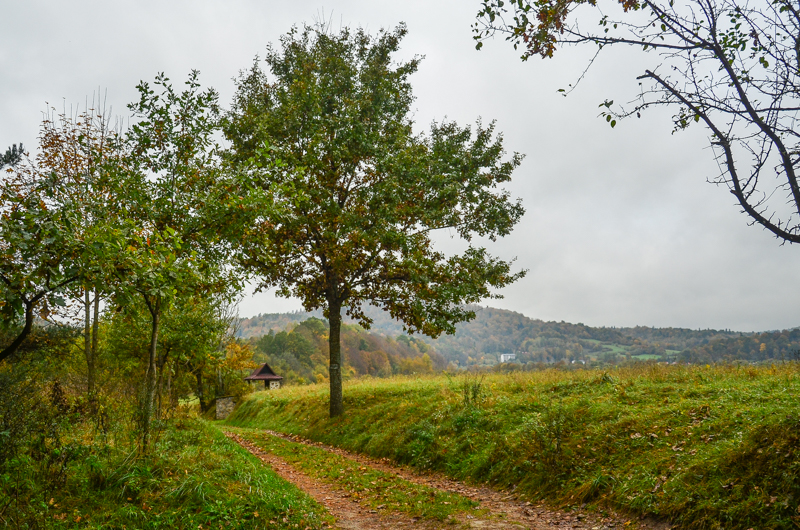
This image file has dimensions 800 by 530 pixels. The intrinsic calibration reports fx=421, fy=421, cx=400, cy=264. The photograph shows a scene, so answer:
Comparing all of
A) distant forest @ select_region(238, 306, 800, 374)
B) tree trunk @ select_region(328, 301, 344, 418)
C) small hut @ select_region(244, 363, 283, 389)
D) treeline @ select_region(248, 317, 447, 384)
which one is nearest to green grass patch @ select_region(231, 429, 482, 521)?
tree trunk @ select_region(328, 301, 344, 418)

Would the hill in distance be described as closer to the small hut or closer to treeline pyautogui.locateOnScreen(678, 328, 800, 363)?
the small hut

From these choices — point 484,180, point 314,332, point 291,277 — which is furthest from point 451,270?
point 314,332

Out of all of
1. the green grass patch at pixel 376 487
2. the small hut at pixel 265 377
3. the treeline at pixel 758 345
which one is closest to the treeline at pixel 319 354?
the small hut at pixel 265 377

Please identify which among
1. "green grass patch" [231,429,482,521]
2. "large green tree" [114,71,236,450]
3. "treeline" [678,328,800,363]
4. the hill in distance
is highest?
"large green tree" [114,71,236,450]

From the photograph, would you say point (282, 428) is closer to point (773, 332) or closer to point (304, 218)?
point (304, 218)

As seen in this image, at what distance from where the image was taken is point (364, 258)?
1495cm

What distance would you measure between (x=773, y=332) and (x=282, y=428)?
1459 inches

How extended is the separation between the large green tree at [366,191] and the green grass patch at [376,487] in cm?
400

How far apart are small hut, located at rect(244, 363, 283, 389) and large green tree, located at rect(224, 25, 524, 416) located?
78.9 ft

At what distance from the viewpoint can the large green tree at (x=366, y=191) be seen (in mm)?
14133

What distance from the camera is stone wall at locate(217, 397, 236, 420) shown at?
1118 inches

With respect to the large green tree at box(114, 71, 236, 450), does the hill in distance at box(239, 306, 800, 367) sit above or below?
below

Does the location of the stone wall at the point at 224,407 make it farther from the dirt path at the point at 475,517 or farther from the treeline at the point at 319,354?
the treeline at the point at 319,354

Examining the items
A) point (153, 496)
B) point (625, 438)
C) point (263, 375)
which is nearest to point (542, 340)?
point (263, 375)
